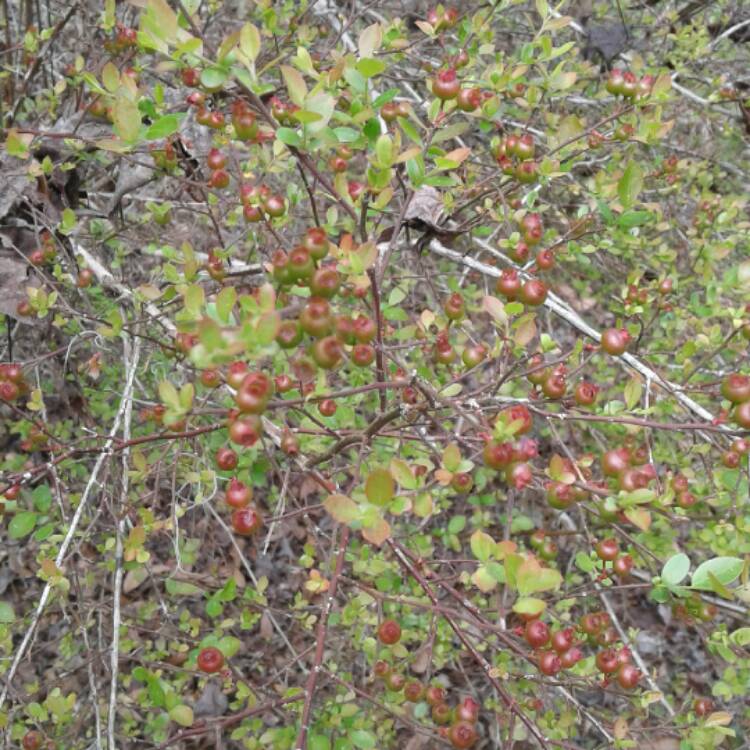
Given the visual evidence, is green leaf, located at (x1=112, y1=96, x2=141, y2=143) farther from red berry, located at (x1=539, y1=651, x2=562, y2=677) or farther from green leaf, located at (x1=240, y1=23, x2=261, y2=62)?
red berry, located at (x1=539, y1=651, x2=562, y2=677)

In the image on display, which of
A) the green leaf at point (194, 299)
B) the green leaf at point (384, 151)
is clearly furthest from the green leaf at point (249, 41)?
the green leaf at point (194, 299)

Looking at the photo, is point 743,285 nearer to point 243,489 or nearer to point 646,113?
point 646,113

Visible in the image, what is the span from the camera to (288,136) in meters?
1.20

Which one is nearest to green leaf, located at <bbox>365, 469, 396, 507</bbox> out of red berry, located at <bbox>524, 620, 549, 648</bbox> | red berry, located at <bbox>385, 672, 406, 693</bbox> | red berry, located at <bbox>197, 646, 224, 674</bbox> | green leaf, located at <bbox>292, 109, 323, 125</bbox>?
red berry, located at <bbox>524, 620, 549, 648</bbox>

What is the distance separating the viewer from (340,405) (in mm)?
1935

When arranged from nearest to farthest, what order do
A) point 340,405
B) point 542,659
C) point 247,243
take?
point 542,659
point 340,405
point 247,243

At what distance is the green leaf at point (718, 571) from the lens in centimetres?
122

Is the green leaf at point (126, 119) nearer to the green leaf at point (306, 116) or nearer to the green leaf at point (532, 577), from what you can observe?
the green leaf at point (306, 116)

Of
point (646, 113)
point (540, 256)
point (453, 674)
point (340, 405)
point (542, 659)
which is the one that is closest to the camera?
point (542, 659)

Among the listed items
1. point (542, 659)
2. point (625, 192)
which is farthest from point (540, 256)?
point (542, 659)

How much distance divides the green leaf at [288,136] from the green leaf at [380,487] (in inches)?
22.0

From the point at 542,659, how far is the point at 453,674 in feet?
7.01

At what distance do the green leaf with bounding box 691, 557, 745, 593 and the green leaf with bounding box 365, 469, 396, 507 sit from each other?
56 cm

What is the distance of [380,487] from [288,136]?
59 centimetres
